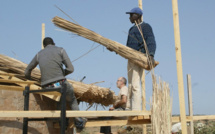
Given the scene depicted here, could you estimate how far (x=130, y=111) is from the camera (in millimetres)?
4723

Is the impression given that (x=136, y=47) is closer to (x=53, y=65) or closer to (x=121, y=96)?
(x=121, y=96)

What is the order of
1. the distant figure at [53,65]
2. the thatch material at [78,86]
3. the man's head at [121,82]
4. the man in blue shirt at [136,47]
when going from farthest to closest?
1. the thatch material at [78,86]
2. the man's head at [121,82]
3. the man in blue shirt at [136,47]
4. the distant figure at [53,65]

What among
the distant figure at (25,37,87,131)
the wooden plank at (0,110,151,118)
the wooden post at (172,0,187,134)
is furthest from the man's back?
the wooden post at (172,0,187,134)

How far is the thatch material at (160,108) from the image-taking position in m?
4.70

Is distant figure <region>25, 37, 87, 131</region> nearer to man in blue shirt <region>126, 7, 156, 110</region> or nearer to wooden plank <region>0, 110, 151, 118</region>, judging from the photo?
wooden plank <region>0, 110, 151, 118</region>

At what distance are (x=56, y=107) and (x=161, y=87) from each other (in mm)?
1896

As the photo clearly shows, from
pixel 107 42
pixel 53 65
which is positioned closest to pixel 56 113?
pixel 53 65

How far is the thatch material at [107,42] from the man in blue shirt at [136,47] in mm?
155

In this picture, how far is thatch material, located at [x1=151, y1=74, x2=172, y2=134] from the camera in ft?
15.4

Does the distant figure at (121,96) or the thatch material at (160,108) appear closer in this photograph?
the thatch material at (160,108)

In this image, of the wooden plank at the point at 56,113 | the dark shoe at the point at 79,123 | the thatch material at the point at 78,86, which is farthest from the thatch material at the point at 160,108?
the thatch material at the point at 78,86

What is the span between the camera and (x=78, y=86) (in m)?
5.61

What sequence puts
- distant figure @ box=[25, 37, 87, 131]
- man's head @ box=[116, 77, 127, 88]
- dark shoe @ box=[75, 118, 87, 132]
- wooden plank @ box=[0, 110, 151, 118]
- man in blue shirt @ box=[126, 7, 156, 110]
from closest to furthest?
wooden plank @ box=[0, 110, 151, 118] < distant figure @ box=[25, 37, 87, 131] < dark shoe @ box=[75, 118, 87, 132] < man in blue shirt @ box=[126, 7, 156, 110] < man's head @ box=[116, 77, 127, 88]

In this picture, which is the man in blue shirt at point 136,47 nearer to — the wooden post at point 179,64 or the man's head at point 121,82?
the man's head at point 121,82
